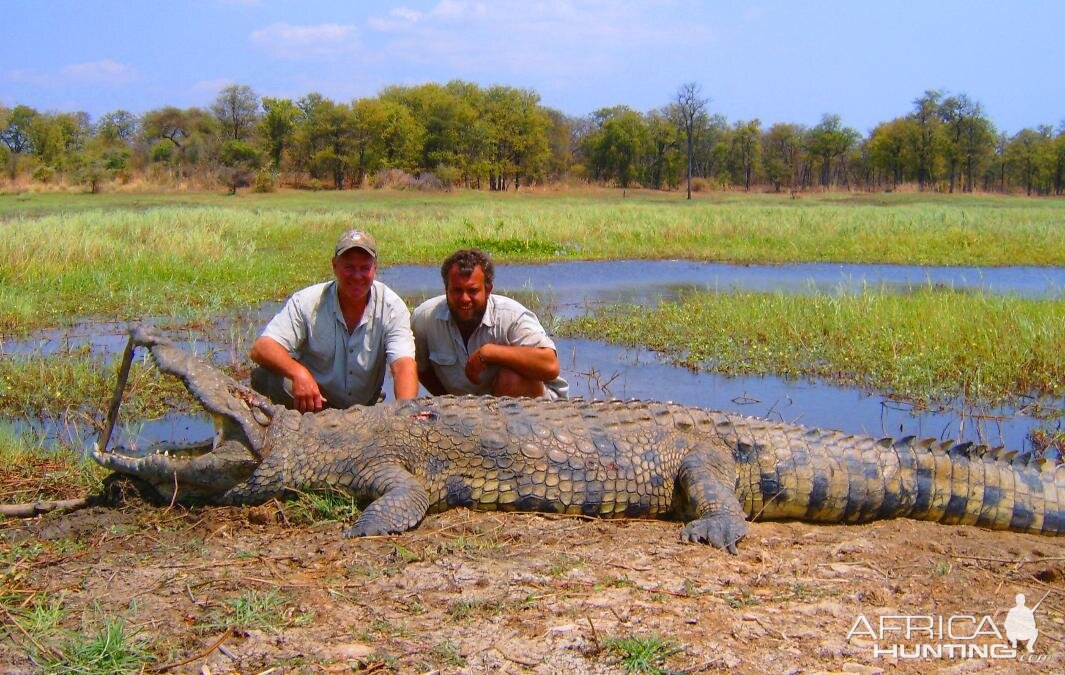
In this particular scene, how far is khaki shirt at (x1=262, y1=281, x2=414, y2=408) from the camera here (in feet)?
15.4

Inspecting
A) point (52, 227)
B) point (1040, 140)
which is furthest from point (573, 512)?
point (1040, 140)

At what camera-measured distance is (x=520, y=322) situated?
4.94m

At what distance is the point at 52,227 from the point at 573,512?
36.8 feet

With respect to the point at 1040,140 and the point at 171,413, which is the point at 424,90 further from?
the point at 171,413

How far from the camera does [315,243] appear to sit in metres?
15.5

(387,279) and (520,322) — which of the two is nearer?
(520,322)

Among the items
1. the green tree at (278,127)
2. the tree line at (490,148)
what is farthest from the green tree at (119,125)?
the green tree at (278,127)

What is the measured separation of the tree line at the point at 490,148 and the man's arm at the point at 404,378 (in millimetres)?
29925

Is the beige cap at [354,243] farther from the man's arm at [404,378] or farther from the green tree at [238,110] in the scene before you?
the green tree at [238,110]

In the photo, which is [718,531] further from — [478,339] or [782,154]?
[782,154]

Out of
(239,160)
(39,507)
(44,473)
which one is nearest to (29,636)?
(39,507)

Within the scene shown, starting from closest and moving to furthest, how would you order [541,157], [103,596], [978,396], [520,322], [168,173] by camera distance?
[103,596], [520,322], [978,396], [168,173], [541,157]

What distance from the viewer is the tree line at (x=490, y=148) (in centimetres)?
3859

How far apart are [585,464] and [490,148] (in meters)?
42.6
